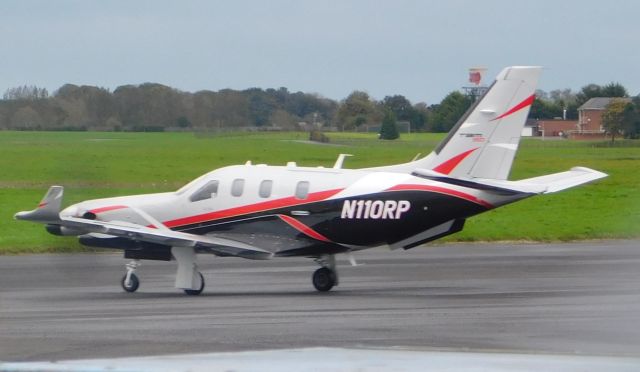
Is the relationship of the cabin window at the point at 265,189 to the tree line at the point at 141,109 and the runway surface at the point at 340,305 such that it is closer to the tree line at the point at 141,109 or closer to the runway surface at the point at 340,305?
the runway surface at the point at 340,305

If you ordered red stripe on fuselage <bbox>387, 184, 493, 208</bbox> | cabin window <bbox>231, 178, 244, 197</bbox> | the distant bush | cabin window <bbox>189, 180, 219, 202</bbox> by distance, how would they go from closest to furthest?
1. red stripe on fuselage <bbox>387, 184, 493, 208</bbox>
2. cabin window <bbox>231, 178, 244, 197</bbox>
3. cabin window <bbox>189, 180, 219, 202</bbox>
4. the distant bush

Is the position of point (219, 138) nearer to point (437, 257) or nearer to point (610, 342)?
point (437, 257)

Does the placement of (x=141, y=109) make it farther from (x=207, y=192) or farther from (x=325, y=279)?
(x=325, y=279)

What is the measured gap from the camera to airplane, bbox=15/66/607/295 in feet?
65.7

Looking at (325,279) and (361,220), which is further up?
(361,220)

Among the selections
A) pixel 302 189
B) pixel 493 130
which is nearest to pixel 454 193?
pixel 493 130

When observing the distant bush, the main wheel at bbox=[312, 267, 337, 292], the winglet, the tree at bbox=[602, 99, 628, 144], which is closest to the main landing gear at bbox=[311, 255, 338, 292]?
the main wheel at bbox=[312, 267, 337, 292]

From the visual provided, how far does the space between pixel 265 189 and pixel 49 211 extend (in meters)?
3.68

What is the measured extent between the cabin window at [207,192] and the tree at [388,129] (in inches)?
910

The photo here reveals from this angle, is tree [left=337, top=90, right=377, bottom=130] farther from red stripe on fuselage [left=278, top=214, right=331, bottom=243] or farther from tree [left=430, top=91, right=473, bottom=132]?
red stripe on fuselage [left=278, top=214, right=331, bottom=243]

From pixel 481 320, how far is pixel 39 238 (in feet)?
63.8

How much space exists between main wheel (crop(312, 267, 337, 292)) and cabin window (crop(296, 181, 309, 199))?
1304 mm

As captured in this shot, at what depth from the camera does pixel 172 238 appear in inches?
818

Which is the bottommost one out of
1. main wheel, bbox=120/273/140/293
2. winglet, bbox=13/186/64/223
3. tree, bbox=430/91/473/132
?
main wheel, bbox=120/273/140/293
